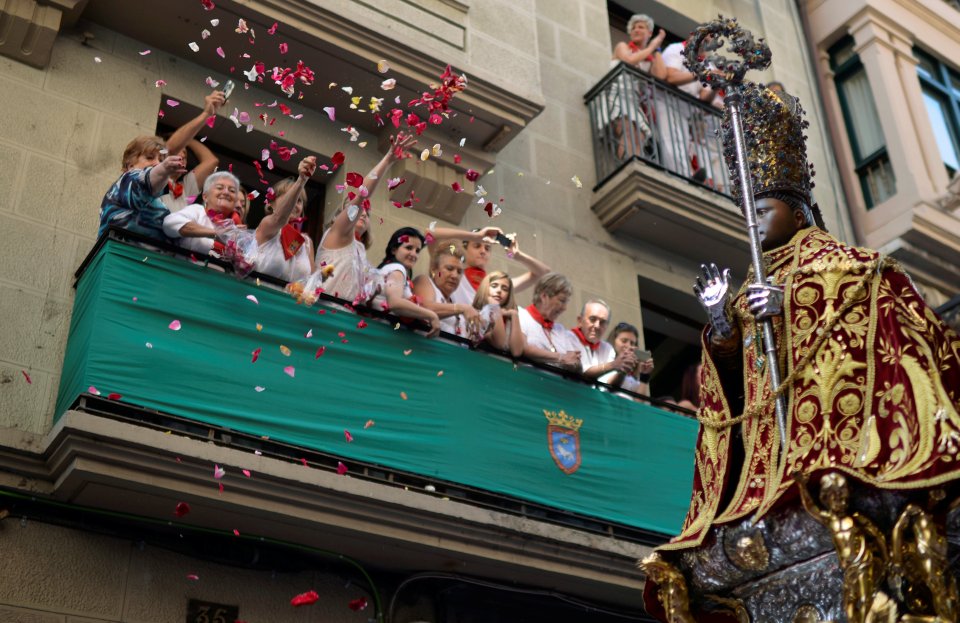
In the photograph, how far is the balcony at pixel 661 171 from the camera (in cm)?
1147

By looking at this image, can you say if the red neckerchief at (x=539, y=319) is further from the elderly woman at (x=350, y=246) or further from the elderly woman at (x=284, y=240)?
the elderly woman at (x=284, y=240)

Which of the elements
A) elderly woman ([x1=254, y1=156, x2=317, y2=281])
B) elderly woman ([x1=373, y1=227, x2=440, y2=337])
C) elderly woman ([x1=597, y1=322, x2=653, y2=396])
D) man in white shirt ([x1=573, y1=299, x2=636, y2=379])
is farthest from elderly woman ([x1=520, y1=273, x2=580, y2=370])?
elderly woman ([x1=254, y1=156, x2=317, y2=281])

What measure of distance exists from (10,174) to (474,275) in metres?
3.26

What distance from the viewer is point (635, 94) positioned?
12.0 metres

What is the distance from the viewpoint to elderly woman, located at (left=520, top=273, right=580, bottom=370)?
367 inches

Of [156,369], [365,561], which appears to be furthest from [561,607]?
[156,369]

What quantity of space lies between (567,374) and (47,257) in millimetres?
3488

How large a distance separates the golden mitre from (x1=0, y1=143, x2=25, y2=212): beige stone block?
14.6ft

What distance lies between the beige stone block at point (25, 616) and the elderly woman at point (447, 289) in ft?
9.91

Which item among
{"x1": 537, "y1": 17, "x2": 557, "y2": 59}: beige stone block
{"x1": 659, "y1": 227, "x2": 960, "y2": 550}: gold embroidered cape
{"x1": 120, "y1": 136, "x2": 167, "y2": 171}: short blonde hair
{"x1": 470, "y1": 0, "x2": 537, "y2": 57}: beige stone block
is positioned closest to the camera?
{"x1": 659, "y1": 227, "x2": 960, "y2": 550}: gold embroidered cape

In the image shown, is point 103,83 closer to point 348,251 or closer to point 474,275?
point 348,251

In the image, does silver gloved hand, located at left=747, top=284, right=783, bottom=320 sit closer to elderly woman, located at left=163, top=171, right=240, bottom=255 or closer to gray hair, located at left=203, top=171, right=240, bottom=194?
elderly woman, located at left=163, top=171, right=240, bottom=255

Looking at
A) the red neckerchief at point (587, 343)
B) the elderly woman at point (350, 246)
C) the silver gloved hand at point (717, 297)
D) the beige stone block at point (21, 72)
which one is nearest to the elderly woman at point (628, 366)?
the red neckerchief at point (587, 343)

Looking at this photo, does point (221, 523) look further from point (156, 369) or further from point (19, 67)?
point (19, 67)
